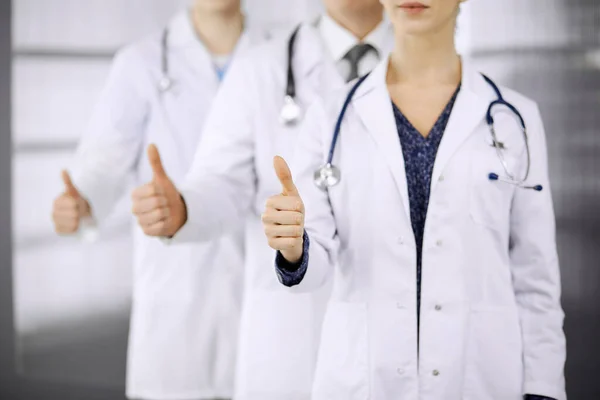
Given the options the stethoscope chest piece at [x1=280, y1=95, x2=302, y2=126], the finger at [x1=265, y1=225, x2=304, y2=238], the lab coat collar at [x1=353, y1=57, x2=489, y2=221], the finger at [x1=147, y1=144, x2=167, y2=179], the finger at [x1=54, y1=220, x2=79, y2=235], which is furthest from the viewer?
the finger at [x1=54, y1=220, x2=79, y2=235]

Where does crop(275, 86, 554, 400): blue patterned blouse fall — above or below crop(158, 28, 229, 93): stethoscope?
below

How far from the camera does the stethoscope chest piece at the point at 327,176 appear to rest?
1.27 metres

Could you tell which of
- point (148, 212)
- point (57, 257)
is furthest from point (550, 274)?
point (57, 257)

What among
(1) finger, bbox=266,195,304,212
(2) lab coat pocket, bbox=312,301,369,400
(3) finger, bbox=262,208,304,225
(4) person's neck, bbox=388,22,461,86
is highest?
(4) person's neck, bbox=388,22,461,86

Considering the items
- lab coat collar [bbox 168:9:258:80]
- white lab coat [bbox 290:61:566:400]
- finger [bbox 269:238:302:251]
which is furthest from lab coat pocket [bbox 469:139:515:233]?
lab coat collar [bbox 168:9:258:80]

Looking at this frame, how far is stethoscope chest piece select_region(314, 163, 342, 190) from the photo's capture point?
1269mm

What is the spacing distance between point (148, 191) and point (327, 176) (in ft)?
1.12

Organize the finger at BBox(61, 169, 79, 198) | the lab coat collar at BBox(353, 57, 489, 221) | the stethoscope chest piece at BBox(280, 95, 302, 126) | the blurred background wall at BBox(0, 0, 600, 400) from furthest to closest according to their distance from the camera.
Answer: the blurred background wall at BBox(0, 0, 600, 400) < the finger at BBox(61, 169, 79, 198) < the stethoscope chest piece at BBox(280, 95, 302, 126) < the lab coat collar at BBox(353, 57, 489, 221)

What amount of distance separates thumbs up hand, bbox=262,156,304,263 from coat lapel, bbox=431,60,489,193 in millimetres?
266

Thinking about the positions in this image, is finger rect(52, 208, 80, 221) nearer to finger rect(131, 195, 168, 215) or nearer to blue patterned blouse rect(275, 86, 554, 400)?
finger rect(131, 195, 168, 215)

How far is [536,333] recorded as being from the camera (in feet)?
4.25

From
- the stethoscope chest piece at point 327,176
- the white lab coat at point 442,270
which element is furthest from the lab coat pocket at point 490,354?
the stethoscope chest piece at point 327,176

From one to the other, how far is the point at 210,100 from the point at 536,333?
919mm

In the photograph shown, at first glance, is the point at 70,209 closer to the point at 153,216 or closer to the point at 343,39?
the point at 153,216
